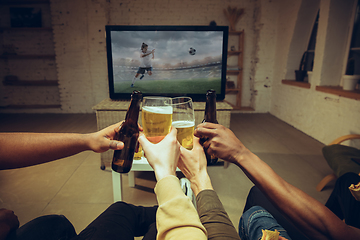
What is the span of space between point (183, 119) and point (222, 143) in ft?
0.47

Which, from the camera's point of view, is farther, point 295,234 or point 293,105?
point 293,105

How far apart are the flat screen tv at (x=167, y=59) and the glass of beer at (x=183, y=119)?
1.76m

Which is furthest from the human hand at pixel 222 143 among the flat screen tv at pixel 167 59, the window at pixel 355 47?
the window at pixel 355 47

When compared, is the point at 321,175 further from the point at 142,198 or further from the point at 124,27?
the point at 124,27

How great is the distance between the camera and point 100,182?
2.02 meters

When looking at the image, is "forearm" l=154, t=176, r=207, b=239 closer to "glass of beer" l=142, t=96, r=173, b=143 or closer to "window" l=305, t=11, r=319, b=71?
"glass of beer" l=142, t=96, r=173, b=143

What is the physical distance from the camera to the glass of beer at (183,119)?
2.23ft

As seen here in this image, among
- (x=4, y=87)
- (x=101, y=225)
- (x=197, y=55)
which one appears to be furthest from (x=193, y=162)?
(x=4, y=87)

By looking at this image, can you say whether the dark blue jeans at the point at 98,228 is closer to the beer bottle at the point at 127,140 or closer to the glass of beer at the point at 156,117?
the beer bottle at the point at 127,140

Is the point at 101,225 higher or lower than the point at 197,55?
lower

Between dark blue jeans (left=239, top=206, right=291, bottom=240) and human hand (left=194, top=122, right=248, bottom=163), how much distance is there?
31cm

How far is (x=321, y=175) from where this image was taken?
2168 millimetres

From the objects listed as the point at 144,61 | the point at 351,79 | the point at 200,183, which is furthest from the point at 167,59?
the point at 351,79

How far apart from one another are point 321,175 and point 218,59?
159 cm
